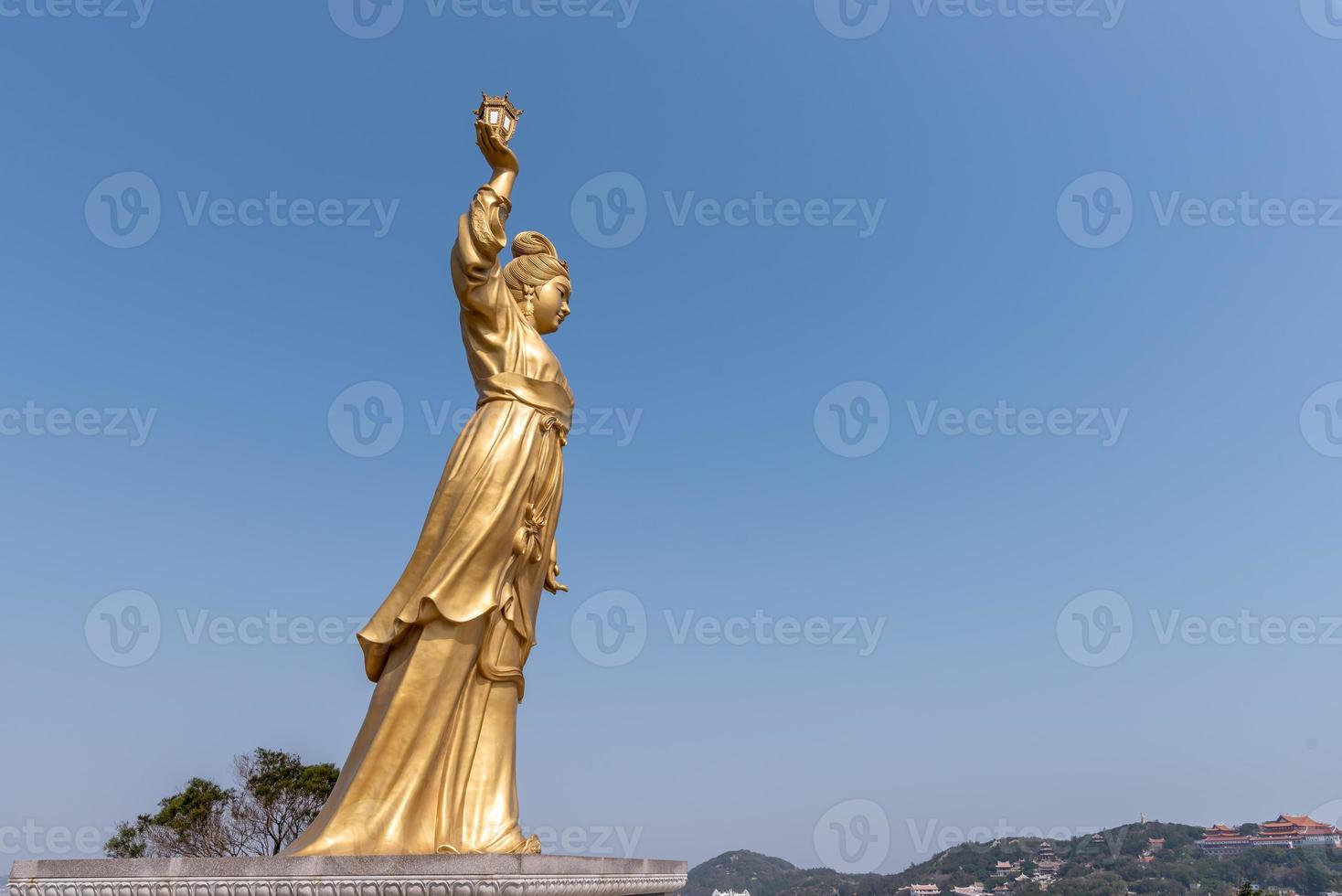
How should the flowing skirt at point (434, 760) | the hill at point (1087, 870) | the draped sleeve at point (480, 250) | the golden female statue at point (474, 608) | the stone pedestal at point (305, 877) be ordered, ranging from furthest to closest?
the hill at point (1087, 870)
the draped sleeve at point (480, 250)
the golden female statue at point (474, 608)
the flowing skirt at point (434, 760)
the stone pedestal at point (305, 877)

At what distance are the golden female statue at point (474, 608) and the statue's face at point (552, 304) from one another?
3 centimetres

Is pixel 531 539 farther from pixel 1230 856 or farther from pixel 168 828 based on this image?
pixel 1230 856

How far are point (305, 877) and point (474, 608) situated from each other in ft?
8.11

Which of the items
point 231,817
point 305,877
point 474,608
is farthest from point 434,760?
point 231,817

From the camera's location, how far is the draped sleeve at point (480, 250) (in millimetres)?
8586

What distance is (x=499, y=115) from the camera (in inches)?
357

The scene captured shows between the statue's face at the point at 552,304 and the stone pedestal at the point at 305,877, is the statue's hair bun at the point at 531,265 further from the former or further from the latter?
the stone pedestal at the point at 305,877

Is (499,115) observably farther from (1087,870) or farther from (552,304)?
(1087,870)

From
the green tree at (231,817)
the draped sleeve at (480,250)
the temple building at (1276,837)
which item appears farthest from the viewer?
the temple building at (1276,837)

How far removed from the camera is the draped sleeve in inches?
338

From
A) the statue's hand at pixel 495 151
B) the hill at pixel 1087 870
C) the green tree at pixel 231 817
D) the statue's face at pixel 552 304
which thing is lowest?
the hill at pixel 1087 870

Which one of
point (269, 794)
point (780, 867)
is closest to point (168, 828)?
point (269, 794)

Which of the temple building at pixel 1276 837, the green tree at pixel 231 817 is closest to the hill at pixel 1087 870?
the temple building at pixel 1276 837

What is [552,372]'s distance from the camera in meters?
9.02
